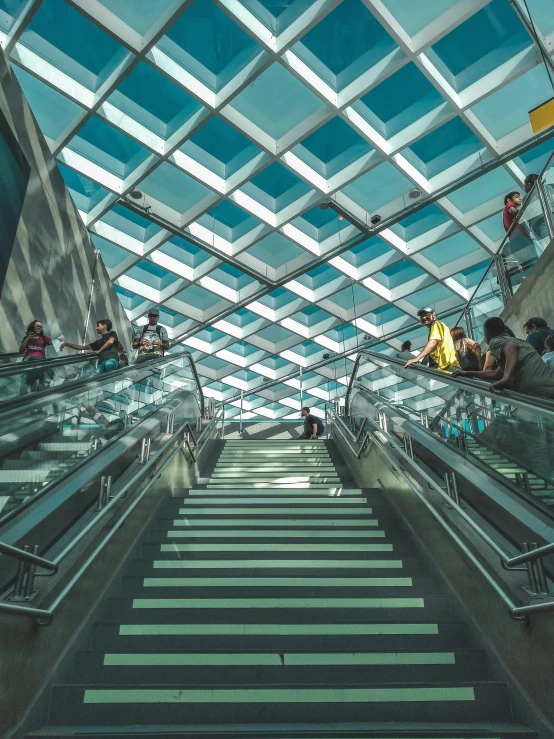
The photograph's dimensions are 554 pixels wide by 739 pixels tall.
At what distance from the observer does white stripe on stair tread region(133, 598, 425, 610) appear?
326cm

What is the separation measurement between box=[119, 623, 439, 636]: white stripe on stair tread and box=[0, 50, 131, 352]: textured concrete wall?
4.94m

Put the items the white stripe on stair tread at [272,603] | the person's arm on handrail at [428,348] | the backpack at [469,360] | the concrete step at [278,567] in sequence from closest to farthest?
the white stripe on stair tread at [272,603], the concrete step at [278,567], the person's arm on handrail at [428,348], the backpack at [469,360]

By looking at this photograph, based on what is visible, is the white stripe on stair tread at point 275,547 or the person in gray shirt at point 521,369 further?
the white stripe on stair tread at point 275,547

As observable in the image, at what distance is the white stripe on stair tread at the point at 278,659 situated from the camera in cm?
278

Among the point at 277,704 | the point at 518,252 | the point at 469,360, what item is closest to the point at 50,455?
the point at 277,704

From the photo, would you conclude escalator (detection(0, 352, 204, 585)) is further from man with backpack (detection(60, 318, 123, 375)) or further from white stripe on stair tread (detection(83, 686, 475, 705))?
man with backpack (detection(60, 318, 123, 375))

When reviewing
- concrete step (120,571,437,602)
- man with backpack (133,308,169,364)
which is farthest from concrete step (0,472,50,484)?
man with backpack (133,308,169,364)

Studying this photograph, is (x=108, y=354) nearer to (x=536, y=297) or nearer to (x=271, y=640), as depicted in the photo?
(x=271, y=640)

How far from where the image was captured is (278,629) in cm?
307

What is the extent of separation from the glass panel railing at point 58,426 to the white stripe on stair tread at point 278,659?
41.5 inches

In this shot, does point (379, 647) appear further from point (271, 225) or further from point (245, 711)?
point (271, 225)

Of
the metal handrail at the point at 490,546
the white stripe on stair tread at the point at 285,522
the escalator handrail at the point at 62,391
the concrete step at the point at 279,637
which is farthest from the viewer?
the white stripe on stair tread at the point at 285,522

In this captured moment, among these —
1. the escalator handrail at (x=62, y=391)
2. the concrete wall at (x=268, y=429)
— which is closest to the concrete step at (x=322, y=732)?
the escalator handrail at (x=62, y=391)

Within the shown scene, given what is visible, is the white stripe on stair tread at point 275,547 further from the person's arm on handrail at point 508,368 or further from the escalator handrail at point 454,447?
the person's arm on handrail at point 508,368
